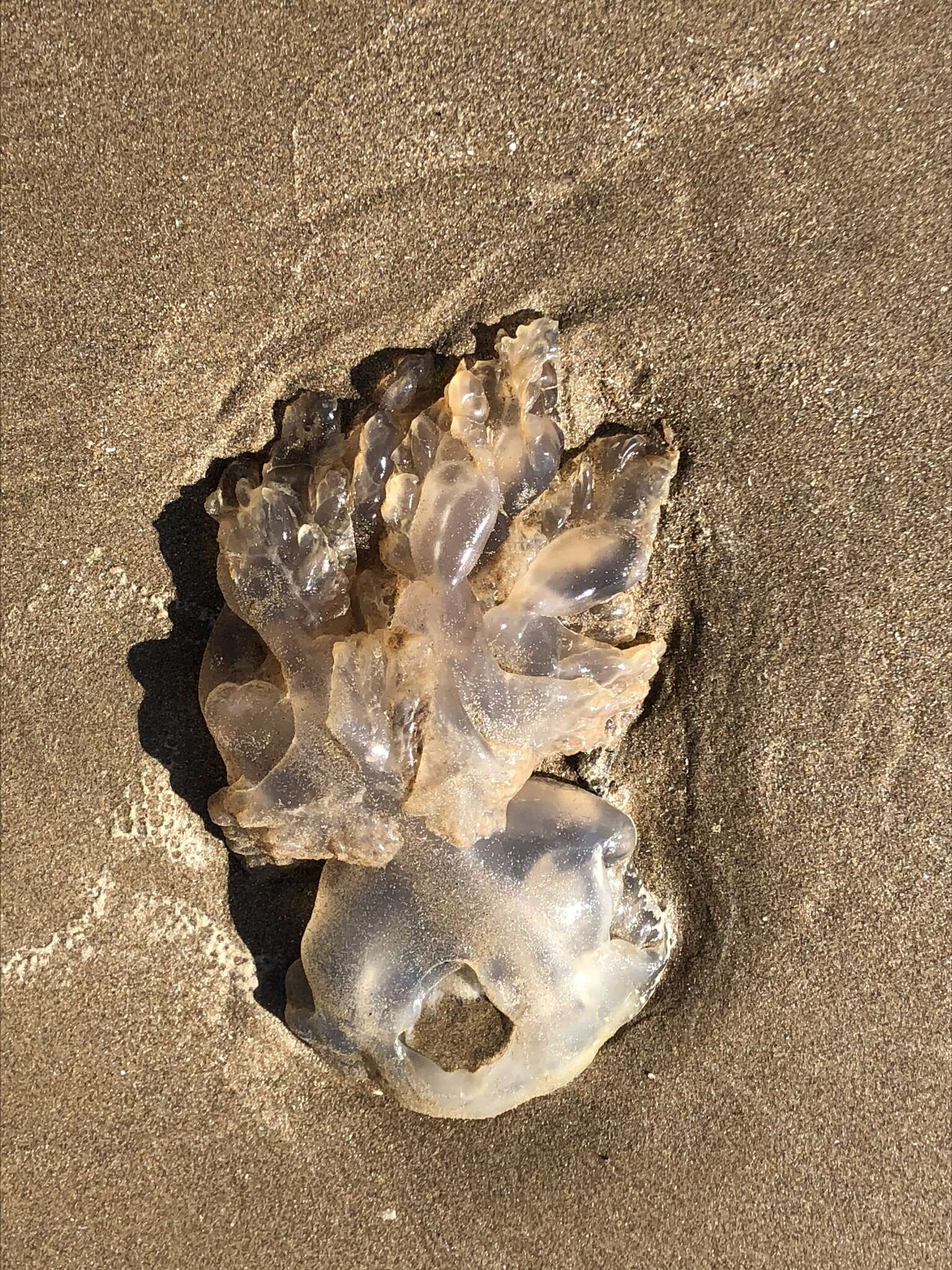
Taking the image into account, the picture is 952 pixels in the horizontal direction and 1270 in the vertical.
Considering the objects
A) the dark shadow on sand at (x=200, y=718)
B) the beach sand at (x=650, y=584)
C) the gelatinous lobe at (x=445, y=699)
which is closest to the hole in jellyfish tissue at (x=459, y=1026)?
the gelatinous lobe at (x=445, y=699)

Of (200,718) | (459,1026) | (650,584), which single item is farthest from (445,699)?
(459,1026)

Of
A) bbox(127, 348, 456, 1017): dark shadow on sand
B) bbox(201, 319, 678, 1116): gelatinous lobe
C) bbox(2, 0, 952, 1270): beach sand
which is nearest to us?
bbox(201, 319, 678, 1116): gelatinous lobe

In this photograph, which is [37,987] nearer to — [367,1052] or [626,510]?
[367,1052]

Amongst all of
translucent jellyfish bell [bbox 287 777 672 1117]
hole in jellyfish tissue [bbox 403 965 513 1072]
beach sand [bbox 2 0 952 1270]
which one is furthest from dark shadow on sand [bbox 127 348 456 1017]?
hole in jellyfish tissue [bbox 403 965 513 1072]

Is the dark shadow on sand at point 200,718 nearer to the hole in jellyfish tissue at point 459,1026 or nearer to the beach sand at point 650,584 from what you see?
the beach sand at point 650,584

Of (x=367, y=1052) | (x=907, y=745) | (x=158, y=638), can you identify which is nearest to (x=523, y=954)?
(x=367, y=1052)

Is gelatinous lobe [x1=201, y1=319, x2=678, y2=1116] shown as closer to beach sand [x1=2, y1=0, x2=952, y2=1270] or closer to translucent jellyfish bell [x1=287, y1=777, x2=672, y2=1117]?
translucent jellyfish bell [x1=287, y1=777, x2=672, y2=1117]
